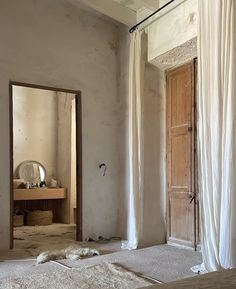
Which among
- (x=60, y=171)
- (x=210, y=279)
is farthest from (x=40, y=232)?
(x=210, y=279)

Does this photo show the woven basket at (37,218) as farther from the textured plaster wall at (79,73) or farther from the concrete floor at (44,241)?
the textured plaster wall at (79,73)

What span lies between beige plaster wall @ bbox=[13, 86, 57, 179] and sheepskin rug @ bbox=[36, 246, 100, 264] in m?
3.63

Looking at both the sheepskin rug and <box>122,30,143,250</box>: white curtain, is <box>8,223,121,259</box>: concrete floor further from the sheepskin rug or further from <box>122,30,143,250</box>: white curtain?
<box>122,30,143,250</box>: white curtain

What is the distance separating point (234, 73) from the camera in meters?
3.33

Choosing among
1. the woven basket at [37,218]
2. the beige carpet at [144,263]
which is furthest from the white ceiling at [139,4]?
the woven basket at [37,218]

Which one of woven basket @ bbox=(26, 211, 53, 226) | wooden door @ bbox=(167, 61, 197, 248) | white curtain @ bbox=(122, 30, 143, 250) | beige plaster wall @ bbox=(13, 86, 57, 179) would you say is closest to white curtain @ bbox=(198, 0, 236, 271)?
wooden door @ bbox=(167, 61, 197, 248)

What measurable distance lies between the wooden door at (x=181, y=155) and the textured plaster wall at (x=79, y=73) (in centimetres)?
98

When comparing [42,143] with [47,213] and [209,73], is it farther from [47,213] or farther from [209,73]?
[209,73]

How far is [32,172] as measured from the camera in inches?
308

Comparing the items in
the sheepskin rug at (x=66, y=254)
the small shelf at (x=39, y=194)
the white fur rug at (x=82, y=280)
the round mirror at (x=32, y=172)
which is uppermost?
the round mirror at (x=32, y=172)

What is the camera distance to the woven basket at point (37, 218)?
23.6 ft

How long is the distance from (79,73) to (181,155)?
6.56ft

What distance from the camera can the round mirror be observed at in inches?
303

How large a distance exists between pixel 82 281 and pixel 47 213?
4308mm
